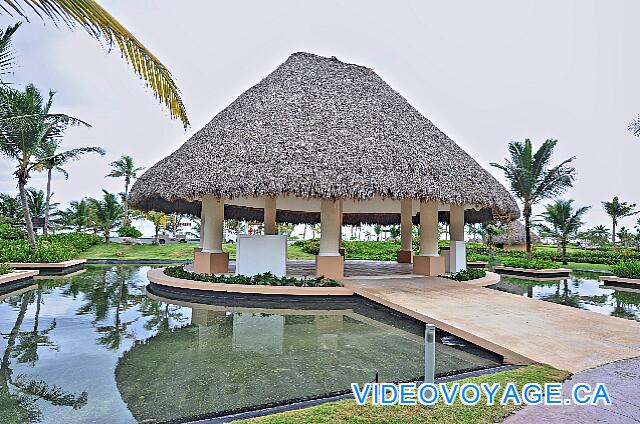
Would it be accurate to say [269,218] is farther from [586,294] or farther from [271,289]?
[586,294]

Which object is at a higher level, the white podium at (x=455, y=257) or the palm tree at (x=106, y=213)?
the palm tree at (x=106, y=213)

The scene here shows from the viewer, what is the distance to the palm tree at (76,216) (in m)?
28.8

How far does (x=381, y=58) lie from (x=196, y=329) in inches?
684

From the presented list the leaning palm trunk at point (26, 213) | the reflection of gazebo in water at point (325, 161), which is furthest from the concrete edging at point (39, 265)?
the reflection of gazebo in water at point (325, 161)

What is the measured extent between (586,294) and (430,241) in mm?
4224

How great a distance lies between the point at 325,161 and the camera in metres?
9.24

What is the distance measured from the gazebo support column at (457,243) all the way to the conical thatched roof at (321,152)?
1239 mm

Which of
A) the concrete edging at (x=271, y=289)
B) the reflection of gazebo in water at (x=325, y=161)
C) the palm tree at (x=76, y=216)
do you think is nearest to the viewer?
the concrete edging at (x=271, y=289)

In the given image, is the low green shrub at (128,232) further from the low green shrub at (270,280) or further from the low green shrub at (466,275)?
the low green shrub at (466,275)

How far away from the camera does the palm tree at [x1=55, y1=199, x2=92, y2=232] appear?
1135 inches

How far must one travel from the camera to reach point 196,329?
6316 millimetres

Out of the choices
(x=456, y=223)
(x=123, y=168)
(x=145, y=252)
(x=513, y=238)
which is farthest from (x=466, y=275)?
(x=123, y=168)

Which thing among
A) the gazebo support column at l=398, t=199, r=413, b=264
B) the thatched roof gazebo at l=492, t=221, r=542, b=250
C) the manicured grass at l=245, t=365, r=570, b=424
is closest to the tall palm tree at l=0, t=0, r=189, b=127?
the manicured grass at l=245, t=365, r=570, b=424

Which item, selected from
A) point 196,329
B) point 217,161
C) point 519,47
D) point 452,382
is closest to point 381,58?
point 519,47
